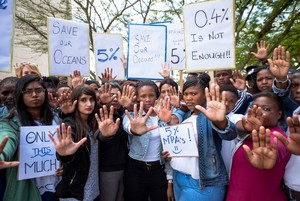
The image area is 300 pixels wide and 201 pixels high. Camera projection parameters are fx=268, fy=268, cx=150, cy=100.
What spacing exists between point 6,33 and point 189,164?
2.51m

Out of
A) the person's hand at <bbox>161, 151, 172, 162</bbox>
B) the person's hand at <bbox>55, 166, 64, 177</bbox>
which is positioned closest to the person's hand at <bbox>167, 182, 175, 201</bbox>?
the person's hand at <bbox>161, 151, 172, 162</bbox>

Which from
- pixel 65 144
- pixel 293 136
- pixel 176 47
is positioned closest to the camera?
pixel 293 136

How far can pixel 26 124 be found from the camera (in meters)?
2.43

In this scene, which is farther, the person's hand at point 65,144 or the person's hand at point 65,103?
the person's hand at point 65,103

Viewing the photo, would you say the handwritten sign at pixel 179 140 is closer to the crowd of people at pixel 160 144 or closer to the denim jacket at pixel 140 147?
the crowd of people at pixel 160 144

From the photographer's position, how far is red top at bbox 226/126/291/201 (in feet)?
6.66

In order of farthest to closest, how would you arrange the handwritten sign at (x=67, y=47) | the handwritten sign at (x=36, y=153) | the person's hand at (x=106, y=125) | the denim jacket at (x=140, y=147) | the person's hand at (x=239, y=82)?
the handwritten sign at (x=67, y=47), the person's hand at (x=239, y=82), the denim jacket at (x=140, y=147), the person's hand at (x=106, y=125), the handwritten sign at (x=36, y=153)

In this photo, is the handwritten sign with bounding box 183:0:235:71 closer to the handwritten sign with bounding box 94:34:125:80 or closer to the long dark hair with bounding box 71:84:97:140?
the long dark hair with bounding box 71:84:97:140

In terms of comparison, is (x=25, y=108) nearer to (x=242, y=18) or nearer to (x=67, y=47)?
(x=67, y=47)

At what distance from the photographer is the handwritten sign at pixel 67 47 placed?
4.31 m

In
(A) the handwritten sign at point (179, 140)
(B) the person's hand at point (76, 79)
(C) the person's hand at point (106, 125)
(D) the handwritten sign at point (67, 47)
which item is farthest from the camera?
(D) the handwritten sign at point (67, 47)

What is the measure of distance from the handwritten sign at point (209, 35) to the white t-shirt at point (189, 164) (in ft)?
3.99

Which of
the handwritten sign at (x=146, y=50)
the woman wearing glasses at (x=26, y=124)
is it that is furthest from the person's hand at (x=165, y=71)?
the woman wearing glasses at (x=26, y=124)

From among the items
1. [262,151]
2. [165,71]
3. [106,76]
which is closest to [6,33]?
[106,76]
